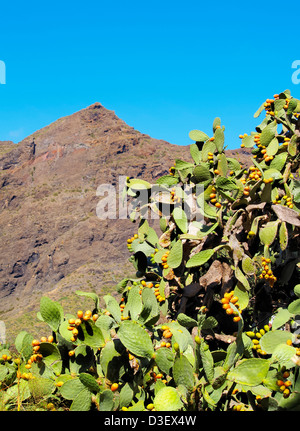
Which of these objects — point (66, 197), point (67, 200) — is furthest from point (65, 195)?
point (67, 200)

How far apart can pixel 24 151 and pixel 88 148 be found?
12682mm

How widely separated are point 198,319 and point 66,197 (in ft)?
201

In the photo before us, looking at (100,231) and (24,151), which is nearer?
(100,231)

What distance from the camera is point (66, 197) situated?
6138 centimetres

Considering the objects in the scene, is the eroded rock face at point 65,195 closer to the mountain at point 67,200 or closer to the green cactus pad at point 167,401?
the mountain at point 67,200

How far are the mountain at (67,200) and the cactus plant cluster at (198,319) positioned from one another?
32.1 m

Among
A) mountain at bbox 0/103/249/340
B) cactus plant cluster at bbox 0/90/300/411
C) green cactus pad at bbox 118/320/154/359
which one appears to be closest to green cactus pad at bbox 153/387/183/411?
cactus plant cluster at bbox 0/90/300/411

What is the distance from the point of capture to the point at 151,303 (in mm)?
1685

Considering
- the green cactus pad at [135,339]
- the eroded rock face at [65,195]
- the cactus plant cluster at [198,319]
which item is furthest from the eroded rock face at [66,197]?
the green cactus pad at [135,339]

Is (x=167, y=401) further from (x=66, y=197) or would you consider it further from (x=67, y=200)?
(x=66, y=197)

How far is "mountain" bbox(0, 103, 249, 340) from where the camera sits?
167 feet

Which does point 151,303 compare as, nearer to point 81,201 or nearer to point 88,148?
point 81,201

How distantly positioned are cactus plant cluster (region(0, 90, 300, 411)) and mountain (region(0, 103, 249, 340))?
32116 mm

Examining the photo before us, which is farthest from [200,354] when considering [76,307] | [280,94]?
[76,307]
